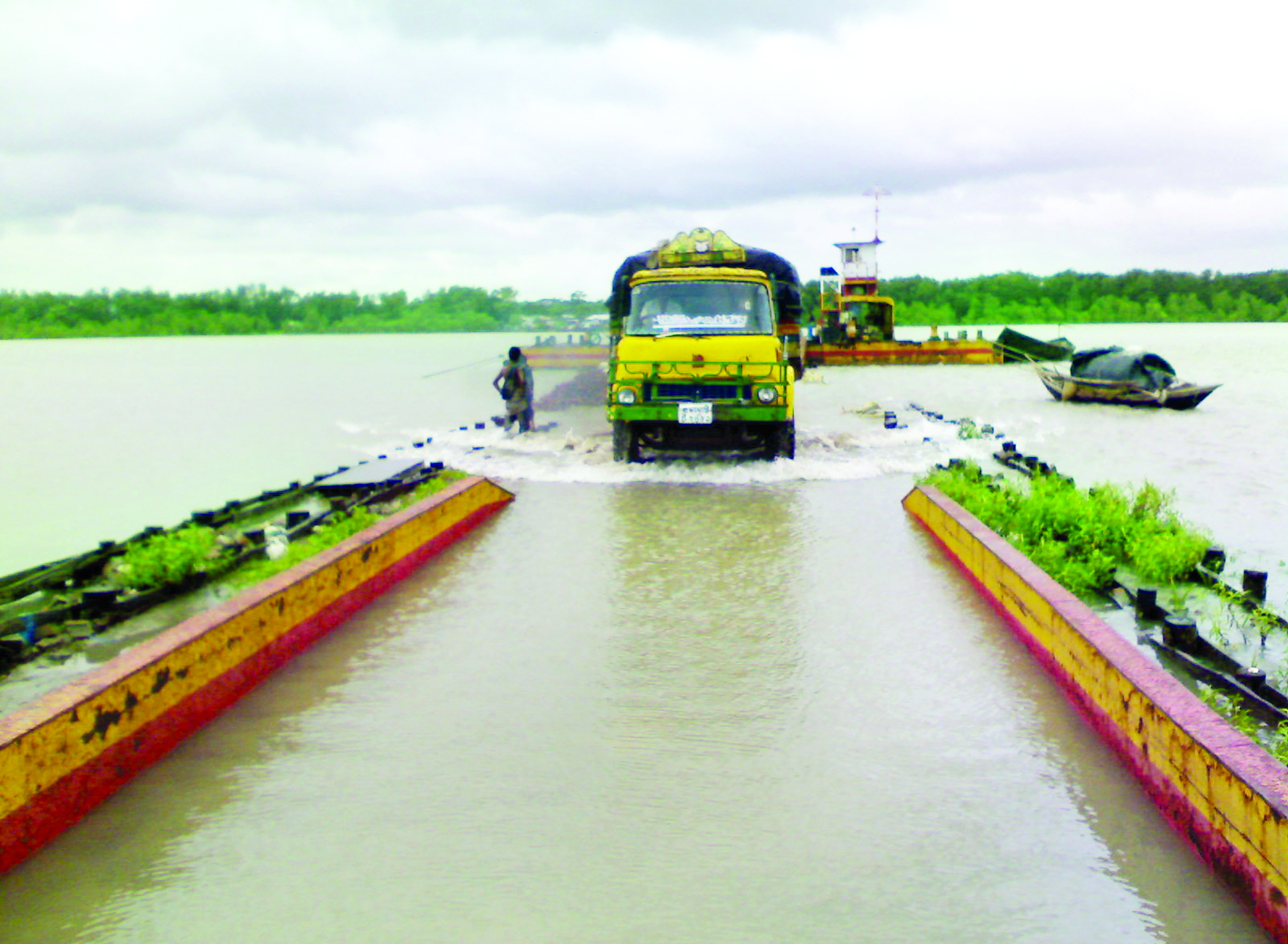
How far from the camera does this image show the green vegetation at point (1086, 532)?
8125 mm

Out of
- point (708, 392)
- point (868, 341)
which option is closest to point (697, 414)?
point (708, 392)

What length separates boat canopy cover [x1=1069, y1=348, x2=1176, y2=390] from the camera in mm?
31953

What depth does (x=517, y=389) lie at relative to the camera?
21.1 m

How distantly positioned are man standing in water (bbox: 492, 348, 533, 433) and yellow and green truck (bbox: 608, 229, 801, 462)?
502 centimetres

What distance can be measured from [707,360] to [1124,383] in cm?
2141

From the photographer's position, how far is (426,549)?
907 centimetres

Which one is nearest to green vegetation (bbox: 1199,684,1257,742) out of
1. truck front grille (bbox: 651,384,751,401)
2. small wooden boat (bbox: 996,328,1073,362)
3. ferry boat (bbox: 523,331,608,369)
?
truck front grille (bbox: 651,384,751,401)

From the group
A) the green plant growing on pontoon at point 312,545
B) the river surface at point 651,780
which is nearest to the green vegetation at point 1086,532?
the river surface at point 651,780

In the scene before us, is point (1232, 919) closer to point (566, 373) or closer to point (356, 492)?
point (356, 492)

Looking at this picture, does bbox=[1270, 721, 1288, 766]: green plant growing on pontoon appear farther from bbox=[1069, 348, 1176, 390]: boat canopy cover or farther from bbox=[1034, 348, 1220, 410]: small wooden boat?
bbox=[1069, 348, 1176, 390]: boat canopy cover

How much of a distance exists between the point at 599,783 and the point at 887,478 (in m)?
10.5

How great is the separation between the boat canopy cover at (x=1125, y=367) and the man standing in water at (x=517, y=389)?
19248mm

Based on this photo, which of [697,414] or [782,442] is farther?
[782,442]

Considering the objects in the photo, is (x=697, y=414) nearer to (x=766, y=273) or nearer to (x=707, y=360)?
(x=707, y=360)
